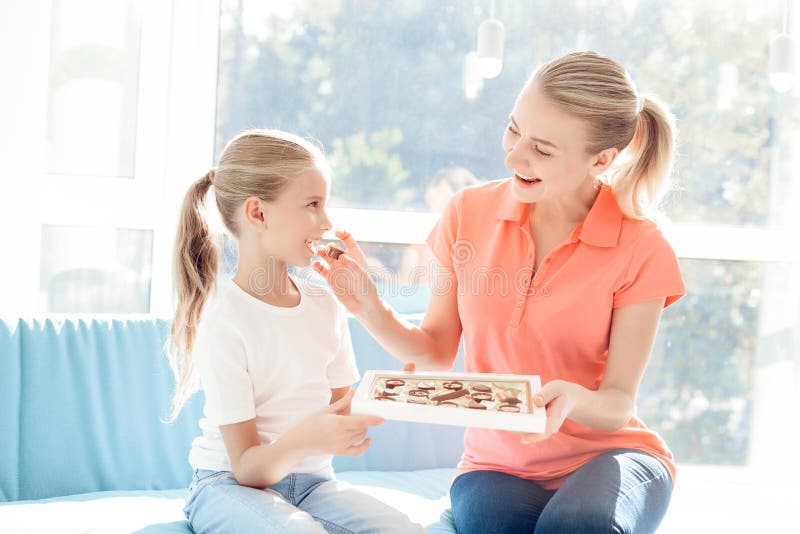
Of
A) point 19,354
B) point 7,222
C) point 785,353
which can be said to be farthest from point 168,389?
point 785,353

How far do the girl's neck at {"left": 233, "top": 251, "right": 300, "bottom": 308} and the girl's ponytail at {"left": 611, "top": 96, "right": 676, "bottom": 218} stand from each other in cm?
73

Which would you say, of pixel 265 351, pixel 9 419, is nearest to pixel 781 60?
pixel 265 351

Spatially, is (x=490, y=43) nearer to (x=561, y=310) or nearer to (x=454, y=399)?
(x=561, y=310)

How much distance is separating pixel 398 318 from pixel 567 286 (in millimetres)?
372

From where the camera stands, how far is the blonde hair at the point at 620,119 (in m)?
1.53

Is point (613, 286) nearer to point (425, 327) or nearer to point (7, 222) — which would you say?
point (425, 327)

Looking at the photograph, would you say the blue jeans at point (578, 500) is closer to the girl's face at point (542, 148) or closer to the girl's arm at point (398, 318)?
the girl's arm at point (398, 318)

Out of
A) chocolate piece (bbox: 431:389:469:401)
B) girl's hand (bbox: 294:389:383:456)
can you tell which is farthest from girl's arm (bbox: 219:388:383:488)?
chocolate piece (bbox: 431:389:469:401)

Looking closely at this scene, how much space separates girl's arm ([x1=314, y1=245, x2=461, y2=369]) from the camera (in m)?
1.57

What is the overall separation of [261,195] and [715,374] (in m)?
2.11

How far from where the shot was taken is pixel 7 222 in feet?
7.71

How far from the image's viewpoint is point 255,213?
152 centimetres

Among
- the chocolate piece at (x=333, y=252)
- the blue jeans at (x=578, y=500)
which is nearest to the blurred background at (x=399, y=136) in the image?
the chocolate piece at (x=333, y=252)

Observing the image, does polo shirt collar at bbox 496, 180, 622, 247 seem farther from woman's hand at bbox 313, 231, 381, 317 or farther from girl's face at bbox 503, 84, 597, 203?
woman's hand at bbox 313, 231, 381, 317
